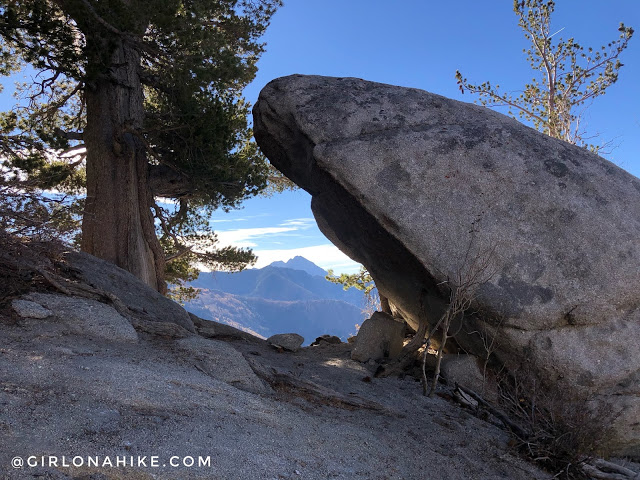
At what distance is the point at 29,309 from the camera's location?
6.30 metres

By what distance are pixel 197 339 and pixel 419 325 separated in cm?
457

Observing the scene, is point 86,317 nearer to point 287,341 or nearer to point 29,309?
point 29,309

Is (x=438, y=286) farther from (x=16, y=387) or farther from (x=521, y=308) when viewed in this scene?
(x=16, y=387)

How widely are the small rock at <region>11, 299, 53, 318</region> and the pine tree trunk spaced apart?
5.06 m

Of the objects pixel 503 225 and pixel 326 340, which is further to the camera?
pixel 326 340

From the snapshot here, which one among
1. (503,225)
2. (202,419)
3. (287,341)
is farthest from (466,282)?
(202,419)

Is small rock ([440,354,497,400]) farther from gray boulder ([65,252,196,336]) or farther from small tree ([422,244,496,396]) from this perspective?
gray boulder ([65,252,196,336])

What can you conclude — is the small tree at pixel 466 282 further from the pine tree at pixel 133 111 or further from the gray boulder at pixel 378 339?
the pine tree at pixel 133 111

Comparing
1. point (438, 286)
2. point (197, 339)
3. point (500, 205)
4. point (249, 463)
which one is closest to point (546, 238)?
point (500, 205)

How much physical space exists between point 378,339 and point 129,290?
4930 mm

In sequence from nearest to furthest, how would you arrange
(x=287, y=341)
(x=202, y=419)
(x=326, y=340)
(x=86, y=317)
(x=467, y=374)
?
(x=202, y=419) < (x=86, y=317) < (x=467, y=374) < (x=287, y=341) < (x=326, y=340)

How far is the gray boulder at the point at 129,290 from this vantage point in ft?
27.6

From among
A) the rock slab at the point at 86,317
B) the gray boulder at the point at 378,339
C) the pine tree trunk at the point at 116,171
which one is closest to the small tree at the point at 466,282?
the gray boulder at the point at 378,339

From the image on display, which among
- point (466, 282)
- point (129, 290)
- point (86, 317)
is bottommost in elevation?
point (86, 317)
